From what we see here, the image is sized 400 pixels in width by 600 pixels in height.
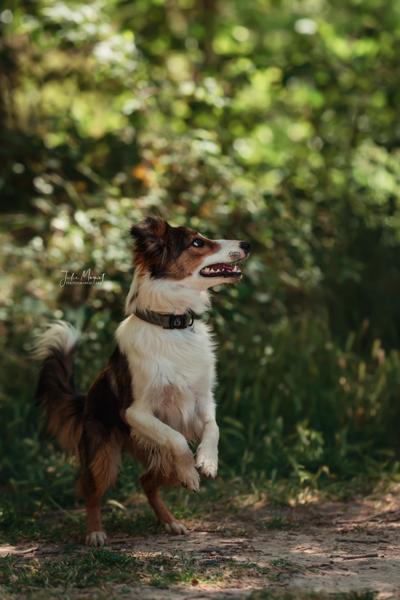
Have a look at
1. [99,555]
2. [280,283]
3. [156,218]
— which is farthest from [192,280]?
[280,283]

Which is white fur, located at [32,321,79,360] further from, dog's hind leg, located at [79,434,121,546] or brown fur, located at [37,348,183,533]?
dog's hind leg, located at [79,434,121,546]

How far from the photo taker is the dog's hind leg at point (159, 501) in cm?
498

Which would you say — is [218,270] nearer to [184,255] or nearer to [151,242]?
[184,255]

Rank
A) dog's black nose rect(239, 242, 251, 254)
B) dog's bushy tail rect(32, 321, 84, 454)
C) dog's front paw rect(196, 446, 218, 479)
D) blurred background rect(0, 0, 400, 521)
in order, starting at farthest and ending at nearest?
1. blurred background rect(0, 0, 400, 521)
2. dog's bushy tail rect(32, 321, 84, 454)
3. dog's black nose rect(239, 242, 251, 254)
4. dog's front paw rect(196, 446, 218, 479)

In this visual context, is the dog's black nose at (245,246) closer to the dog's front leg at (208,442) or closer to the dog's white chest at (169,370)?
the dog's white chest at (169,370)

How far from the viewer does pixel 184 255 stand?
4832 millimetres

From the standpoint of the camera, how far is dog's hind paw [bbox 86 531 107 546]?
15.8ft

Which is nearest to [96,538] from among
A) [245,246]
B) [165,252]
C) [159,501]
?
[159,501]

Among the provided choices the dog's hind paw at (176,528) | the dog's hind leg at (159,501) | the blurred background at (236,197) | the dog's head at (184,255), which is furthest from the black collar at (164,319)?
the blurred background at (236,197)

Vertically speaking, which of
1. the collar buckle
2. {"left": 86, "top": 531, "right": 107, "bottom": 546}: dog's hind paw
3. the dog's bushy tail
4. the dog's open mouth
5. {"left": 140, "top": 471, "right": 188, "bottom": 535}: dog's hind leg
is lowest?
{"left": 86, "top": 531, "right": 107, "bottom": 546}: dog's hind paw

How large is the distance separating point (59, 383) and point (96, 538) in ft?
3.15

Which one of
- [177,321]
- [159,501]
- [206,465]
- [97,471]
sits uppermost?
[177,321]

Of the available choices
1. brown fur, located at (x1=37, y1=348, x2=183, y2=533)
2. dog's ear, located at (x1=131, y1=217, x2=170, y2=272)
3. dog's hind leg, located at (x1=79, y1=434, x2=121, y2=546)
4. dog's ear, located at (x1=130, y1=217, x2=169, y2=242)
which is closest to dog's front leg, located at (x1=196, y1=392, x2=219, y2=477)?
brown fur, located at (x1=37, y1=348, x2=183, y2=533)

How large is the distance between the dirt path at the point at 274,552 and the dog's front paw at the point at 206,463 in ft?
1.21
